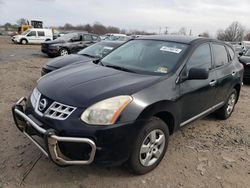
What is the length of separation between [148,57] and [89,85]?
46.1 inches

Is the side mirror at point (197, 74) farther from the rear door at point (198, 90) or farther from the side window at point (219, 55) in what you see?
the side window at point (219, 55)

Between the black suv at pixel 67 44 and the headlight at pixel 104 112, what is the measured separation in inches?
459

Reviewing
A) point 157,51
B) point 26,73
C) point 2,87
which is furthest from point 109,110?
point 26,73

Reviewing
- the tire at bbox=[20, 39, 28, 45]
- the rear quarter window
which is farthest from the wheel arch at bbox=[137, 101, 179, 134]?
the tire at bbox=[20, 39, 28, 45]

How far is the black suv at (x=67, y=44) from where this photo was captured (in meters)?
13.5

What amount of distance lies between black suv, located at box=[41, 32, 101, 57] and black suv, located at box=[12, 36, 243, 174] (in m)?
10.2

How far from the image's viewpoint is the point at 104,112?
243 centimetres

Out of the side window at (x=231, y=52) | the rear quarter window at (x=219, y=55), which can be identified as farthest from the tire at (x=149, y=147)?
the side window at (x=231, y=52)

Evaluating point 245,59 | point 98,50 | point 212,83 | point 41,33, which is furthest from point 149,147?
point 41,33

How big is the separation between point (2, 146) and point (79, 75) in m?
1.49

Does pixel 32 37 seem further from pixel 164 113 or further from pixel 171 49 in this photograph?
pixel 164 113

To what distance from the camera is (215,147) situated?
3693 millimetres

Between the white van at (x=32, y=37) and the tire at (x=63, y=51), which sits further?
the white van at (x=32, y=37)

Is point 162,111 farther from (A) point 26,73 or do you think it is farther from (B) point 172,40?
(A) point 26,73
